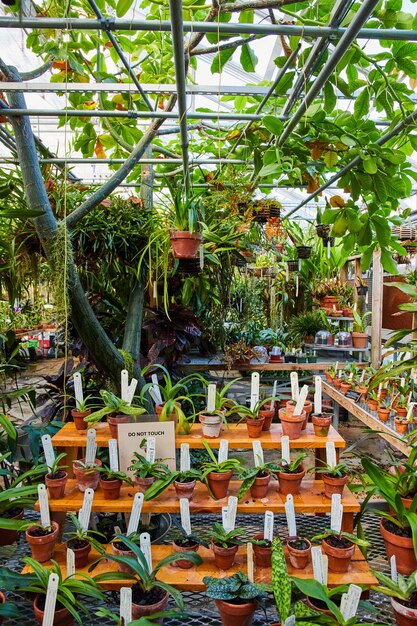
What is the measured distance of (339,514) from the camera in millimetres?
1498

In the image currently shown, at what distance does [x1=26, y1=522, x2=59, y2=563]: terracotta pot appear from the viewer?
1.45 meters

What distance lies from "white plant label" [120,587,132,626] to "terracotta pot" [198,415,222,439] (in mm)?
667

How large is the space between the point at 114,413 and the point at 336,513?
870mm

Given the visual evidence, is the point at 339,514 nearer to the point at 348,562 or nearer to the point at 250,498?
the point at 348,562

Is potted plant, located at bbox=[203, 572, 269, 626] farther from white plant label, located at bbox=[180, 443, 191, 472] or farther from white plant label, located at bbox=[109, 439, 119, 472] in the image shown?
white plant label, located at bbox=[109, 439, 119, 472]

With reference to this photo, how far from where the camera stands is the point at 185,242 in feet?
6.65

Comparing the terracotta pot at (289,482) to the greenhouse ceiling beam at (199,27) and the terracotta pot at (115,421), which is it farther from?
the greenhouse ceiling beam at (199,27)

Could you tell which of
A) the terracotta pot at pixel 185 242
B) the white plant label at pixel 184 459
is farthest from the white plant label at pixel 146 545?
the terracotta pot at pixel 185 242

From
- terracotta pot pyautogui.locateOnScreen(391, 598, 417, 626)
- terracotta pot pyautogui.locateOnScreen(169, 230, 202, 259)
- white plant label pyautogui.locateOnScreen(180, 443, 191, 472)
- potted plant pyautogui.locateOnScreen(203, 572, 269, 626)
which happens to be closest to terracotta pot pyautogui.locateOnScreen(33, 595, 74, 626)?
potted plant pyautogui.locateOnScreen(203, 572, 269, 626)

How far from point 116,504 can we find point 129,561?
29cm

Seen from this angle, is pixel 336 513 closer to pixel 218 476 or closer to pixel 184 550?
pixel 218 476

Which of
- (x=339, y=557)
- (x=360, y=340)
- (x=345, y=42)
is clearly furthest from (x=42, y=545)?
(x=360, y=340)

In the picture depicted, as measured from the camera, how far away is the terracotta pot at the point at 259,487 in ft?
5.30

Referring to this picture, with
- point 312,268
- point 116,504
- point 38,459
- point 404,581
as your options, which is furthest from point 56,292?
point 312,268
